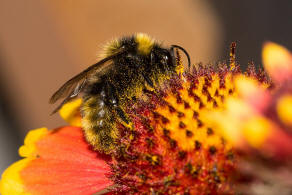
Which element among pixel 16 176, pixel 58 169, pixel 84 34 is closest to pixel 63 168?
pixel 58 169

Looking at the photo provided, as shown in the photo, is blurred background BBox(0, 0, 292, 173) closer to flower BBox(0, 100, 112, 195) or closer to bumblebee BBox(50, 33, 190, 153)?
flower BBox(0, 100, 112, 195)

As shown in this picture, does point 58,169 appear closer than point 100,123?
No

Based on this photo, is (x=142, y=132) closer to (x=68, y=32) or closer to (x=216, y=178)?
(x=216, y=178)

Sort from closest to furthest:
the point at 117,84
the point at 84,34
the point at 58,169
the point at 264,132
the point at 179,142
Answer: the point at 264,132
the point at 179,142
the point at 117,84
the point at 58,169
the point at 84,34

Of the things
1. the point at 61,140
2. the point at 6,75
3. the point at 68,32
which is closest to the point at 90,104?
the point at 61,140

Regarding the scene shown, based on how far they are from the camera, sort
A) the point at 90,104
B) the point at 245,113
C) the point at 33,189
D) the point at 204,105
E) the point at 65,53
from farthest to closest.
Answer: the point at 65,53, the point at 33,189, the point at 90,104, the point at 204,105, the point at 245,113

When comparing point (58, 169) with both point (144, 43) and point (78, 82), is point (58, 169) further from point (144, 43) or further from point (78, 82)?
point (144, 43)

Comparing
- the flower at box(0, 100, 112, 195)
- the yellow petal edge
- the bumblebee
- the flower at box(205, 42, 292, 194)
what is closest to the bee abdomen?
the bumblebee
